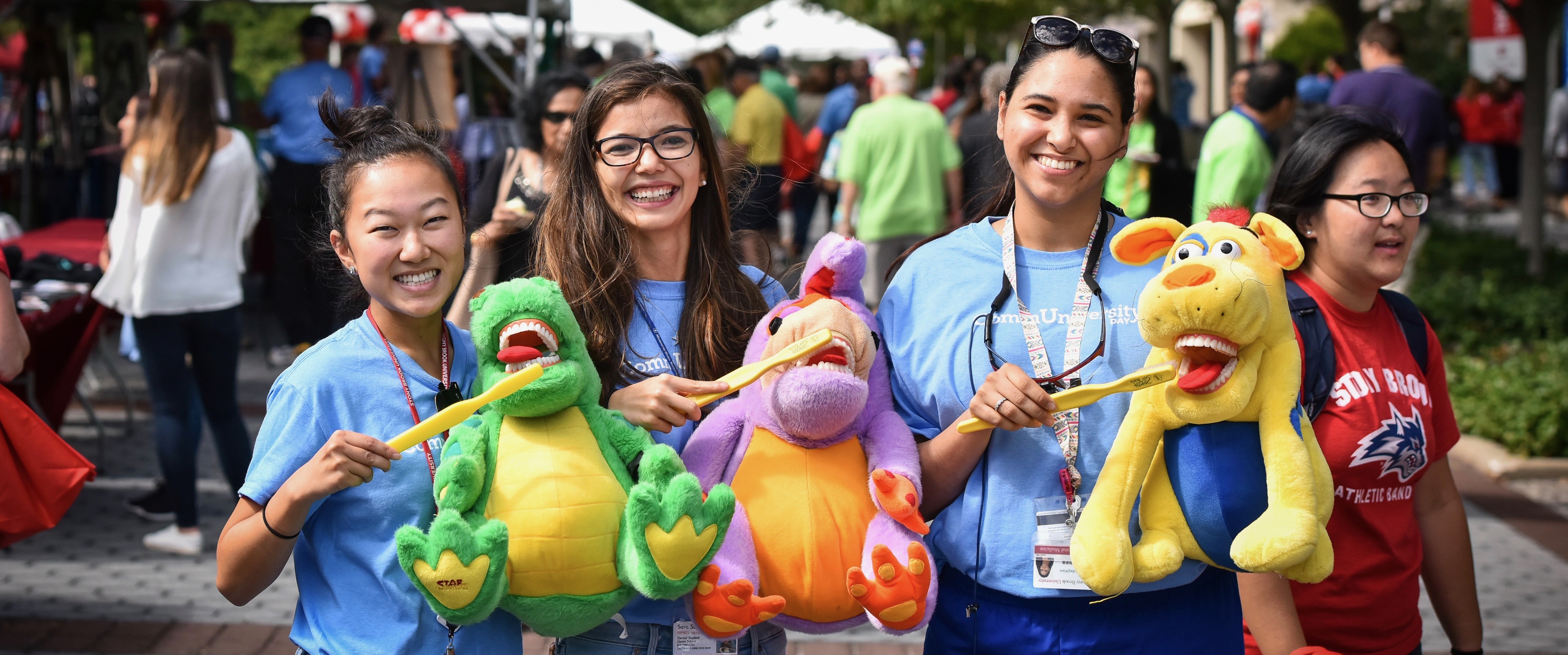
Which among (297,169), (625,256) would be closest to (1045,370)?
(625,256)

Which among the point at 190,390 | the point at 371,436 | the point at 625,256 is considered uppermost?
the point at 625,256

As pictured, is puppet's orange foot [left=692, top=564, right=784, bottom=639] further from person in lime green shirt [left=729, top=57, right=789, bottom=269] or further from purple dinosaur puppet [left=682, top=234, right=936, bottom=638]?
person in lime green shirt [left=729, top=57, right=789, bottom=269]

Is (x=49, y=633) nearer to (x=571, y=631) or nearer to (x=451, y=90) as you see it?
(x=571, y=631)

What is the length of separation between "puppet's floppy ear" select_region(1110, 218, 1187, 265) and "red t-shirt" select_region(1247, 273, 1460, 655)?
2.14ft

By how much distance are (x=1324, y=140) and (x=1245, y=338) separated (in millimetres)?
947

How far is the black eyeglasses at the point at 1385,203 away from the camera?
2.70 meters

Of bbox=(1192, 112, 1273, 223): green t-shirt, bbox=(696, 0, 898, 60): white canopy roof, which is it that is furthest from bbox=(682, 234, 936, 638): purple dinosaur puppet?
bbox=(696, 0, 898, 60): white canopy roof

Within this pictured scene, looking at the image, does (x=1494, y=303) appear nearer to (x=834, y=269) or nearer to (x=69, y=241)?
(x=834, y=269)

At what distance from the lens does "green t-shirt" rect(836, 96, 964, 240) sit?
8727 mm

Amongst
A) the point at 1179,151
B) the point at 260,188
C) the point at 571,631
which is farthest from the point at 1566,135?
the point at 571,631

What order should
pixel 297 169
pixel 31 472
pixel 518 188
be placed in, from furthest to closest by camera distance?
pixel 297 169
pixel 518 188
pixel 31 472

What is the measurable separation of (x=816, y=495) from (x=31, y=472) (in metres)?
2.14

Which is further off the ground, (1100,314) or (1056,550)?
(1100,314)

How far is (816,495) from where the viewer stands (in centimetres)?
221
